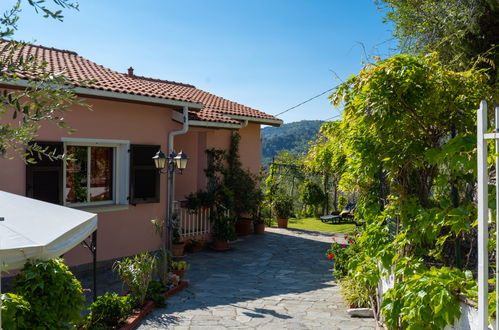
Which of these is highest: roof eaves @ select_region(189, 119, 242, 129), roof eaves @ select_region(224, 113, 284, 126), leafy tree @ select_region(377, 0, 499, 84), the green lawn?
leafy tree @ select_region(377, 0, 499, 84)

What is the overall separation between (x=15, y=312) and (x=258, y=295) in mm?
4260

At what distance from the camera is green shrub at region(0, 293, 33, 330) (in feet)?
12.1

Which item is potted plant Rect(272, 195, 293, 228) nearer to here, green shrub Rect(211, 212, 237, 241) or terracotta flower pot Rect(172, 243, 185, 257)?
green shrub Rect(211, 212, 237, 241)

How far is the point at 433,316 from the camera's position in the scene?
3.35m

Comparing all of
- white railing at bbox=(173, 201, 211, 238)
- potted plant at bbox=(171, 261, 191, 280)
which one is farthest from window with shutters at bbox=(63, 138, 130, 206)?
potted plant at bbox=(171, 261, 191, 280)

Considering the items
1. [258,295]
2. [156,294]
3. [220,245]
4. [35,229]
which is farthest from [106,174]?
[35,229]

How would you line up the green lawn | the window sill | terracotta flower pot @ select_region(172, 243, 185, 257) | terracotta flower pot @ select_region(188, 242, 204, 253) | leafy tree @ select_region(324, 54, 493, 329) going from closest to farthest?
1. leafy tree @ select_region(324, 54, 493, 329)
2. the window sill
3. terracotta flower pot @ select_region(172, 243, 185, 257)
4. terracotta flower pot @ select_region(188, 242, 204, 253)
5. the green lawn

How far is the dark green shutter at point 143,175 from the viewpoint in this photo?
9.24m

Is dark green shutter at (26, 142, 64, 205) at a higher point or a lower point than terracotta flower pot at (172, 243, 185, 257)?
higher

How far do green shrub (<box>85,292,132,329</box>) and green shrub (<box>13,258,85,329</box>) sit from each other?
86 cm

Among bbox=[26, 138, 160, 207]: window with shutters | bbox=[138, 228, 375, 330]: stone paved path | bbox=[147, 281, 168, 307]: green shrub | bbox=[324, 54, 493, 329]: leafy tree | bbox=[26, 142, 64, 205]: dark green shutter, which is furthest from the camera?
bbox=[26, 138, 160, 207]: window with shutters

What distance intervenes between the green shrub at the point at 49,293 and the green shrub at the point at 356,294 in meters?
3.74

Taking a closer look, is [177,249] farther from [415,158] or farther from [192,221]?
[415,158]

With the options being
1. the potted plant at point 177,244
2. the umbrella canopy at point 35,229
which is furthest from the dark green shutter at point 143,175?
the umbrella canopy at point 35,229
